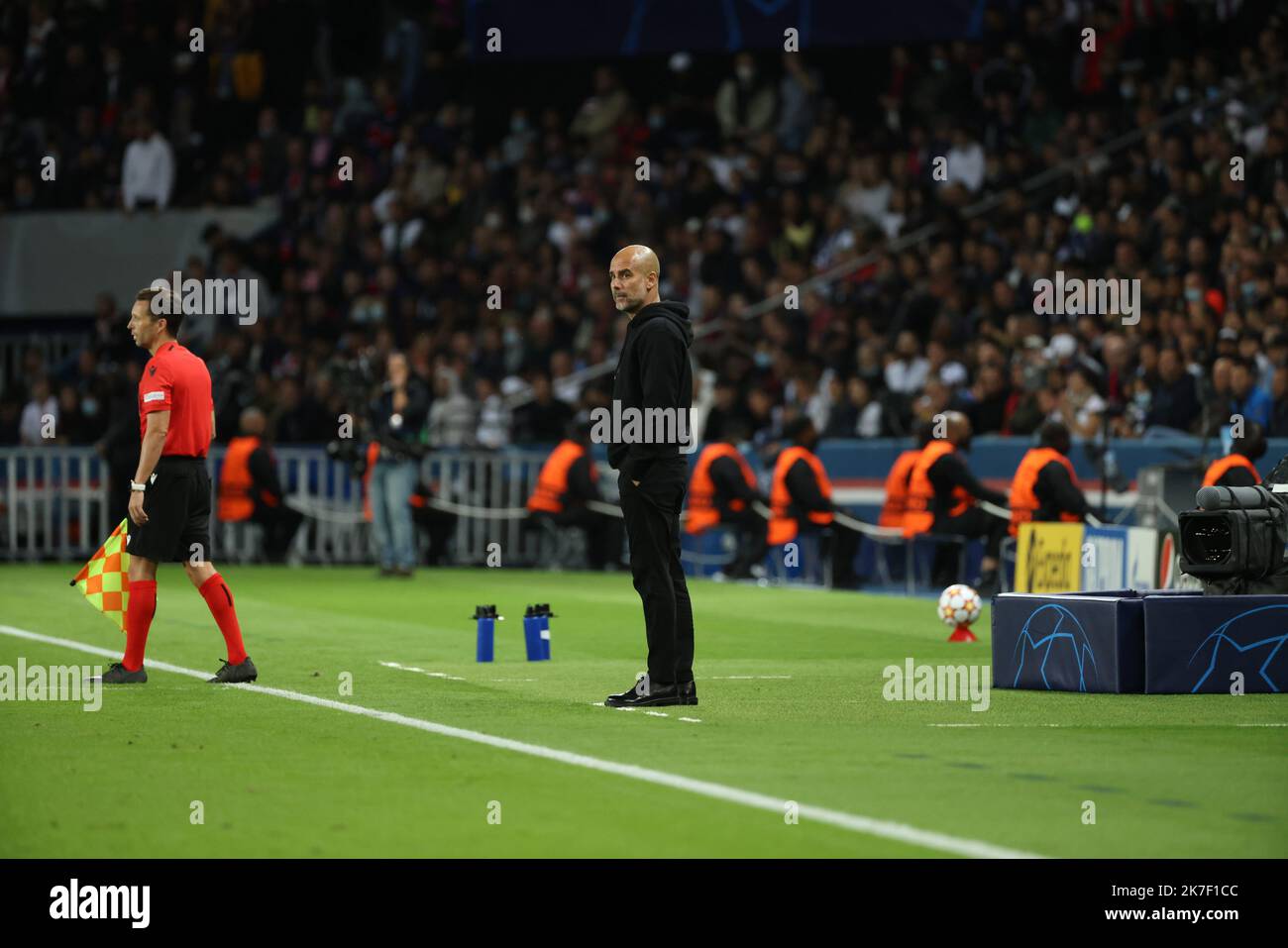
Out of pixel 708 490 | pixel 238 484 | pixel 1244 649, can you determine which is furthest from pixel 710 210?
pixel 1244 649

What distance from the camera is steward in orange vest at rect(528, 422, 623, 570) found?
27438 mm

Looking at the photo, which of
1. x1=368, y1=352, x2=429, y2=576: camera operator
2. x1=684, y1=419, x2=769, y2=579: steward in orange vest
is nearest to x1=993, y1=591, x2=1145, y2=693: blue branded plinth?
x1=684, y1=419, x2=769, y2=579: steward in orange vest

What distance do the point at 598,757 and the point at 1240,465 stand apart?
32.8 feet

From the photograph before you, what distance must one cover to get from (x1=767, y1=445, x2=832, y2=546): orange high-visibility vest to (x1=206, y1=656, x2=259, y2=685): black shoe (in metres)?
11.8

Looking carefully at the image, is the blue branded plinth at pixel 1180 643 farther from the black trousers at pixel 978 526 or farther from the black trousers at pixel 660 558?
the black trousers at pixel 978 526

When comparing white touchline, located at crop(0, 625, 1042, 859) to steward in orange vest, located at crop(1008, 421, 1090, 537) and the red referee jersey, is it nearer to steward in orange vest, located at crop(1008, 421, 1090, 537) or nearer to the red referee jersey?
the red referee jersey

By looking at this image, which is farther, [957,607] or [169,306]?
[957,607]

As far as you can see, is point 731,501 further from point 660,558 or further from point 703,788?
point 703,788

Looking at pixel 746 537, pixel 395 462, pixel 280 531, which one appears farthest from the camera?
pixel 280 531

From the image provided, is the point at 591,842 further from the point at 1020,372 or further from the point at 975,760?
the point at 1020,372

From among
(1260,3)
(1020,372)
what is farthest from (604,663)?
(1260,3)

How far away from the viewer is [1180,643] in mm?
13102

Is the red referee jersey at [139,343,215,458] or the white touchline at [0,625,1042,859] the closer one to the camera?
the white touchline at [0,625,1042,859]
